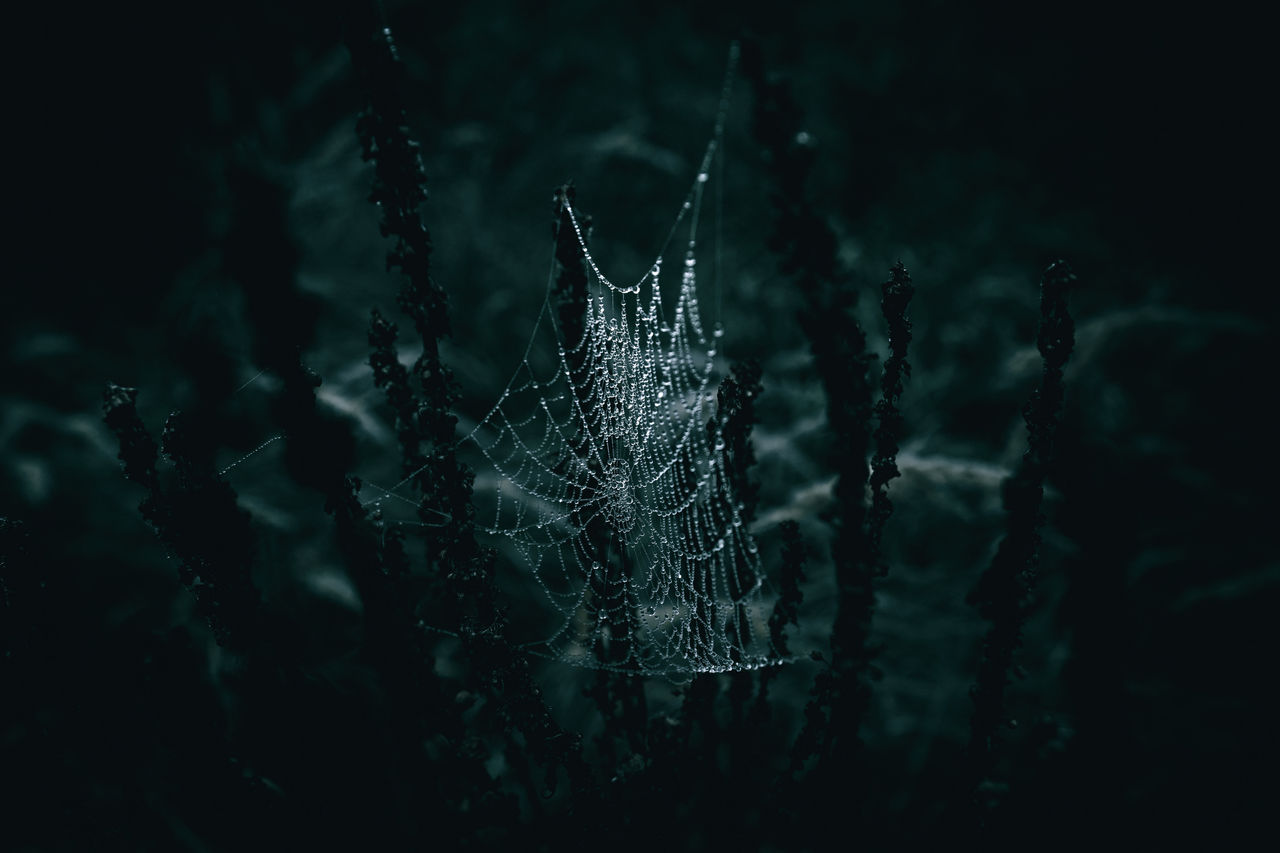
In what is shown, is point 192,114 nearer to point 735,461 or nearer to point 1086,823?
point 735,461

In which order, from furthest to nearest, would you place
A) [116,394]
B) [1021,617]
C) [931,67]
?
[931,67], [1021,617], [116,394]

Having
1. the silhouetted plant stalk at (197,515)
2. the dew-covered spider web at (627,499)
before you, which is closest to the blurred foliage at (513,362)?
the silhouetted plant stalk at (197,515)

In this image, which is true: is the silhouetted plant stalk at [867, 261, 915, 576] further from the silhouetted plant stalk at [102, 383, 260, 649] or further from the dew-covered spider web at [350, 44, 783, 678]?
the silhouetted plant stalk at [102, 383, 260, 649]

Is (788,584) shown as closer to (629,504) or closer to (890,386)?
(890,386)

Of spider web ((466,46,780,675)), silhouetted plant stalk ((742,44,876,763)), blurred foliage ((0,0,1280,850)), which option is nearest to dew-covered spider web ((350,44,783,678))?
spider web ((466,46,780,675))

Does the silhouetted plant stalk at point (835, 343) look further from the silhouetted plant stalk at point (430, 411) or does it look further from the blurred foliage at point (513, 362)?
the silhouetted plant stalk at point (430, 411)

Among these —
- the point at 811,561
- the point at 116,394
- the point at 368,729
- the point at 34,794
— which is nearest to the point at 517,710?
the point at 368,729

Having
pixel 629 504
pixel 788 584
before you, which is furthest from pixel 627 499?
pixel 788 584
